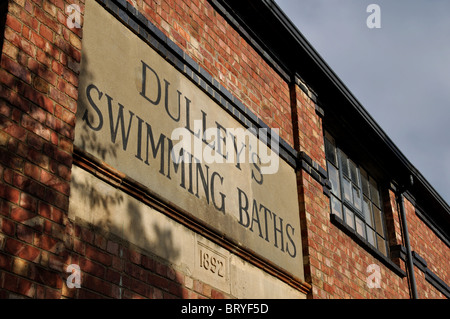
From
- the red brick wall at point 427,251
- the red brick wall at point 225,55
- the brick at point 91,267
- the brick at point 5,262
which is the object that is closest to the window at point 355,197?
the red brick wall at point 427,251

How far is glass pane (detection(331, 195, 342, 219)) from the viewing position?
31.7ft

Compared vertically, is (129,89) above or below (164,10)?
below

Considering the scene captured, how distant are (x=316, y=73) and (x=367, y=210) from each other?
2573 millimetres

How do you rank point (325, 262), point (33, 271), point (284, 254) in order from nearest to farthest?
point (33, 271), point (284, 254), point (325, 262)

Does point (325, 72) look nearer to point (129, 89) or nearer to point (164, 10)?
point (164, 10)

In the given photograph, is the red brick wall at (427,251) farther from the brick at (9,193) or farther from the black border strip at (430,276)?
the brick at (9,193)

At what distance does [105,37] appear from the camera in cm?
606

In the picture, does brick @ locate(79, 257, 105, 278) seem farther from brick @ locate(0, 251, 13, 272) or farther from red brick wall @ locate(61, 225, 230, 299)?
brick @ locate(0, 251, 13, 272)

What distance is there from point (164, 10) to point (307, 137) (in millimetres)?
3027

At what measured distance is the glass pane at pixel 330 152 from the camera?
10220 mm

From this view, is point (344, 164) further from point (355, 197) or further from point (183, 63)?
point (183, 63)

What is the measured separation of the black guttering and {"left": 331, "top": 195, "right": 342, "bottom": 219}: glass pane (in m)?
Answer: 1.28

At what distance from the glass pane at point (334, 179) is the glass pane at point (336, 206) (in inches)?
4.5

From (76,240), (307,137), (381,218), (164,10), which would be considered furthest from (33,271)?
(381,218)
